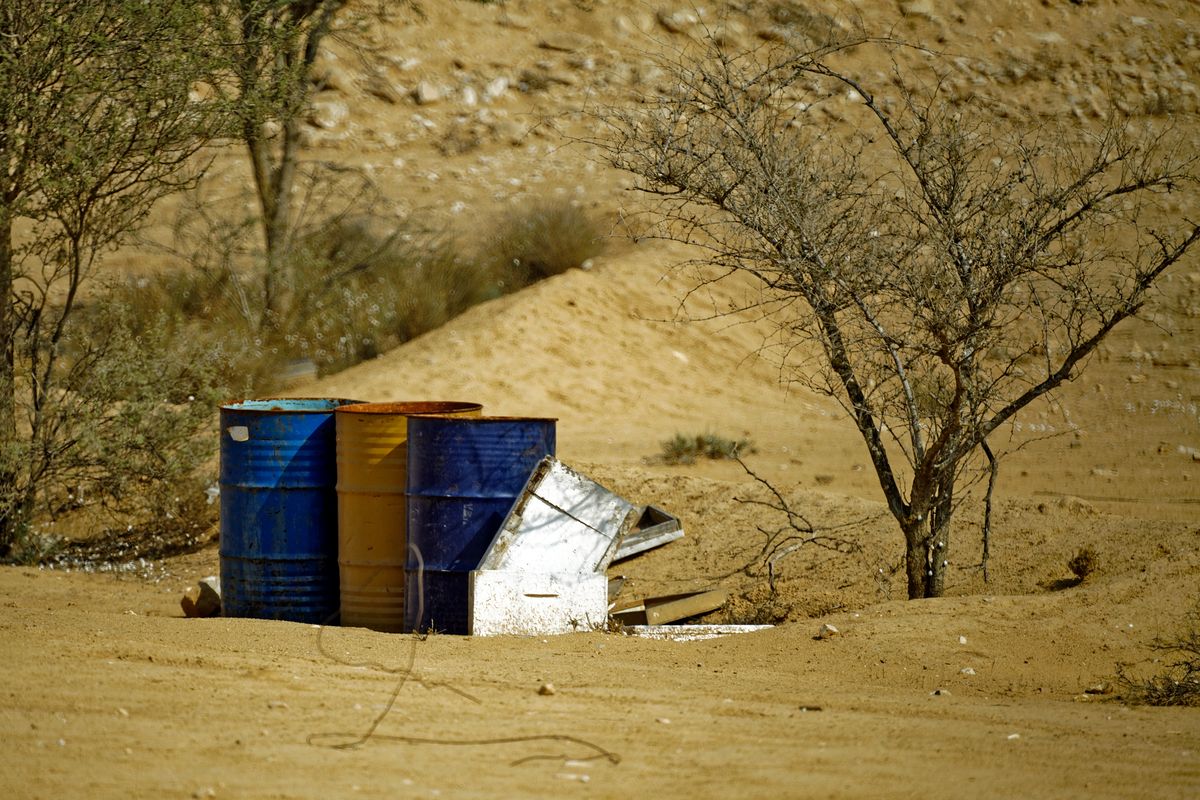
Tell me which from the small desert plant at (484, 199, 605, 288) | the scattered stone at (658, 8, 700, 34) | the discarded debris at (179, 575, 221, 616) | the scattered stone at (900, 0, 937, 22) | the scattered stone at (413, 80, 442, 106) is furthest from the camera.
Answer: the scattered stone at (413, 80, 442, 106)

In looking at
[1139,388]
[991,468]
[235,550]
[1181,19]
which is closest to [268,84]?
[235,550]

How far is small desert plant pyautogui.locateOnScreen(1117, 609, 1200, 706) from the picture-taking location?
4.68 m

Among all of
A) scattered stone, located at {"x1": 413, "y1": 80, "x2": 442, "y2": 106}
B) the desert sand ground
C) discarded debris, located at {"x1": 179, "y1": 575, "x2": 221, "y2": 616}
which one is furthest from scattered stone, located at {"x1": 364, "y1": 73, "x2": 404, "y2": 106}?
discarded debris, located at {"x1": 179, "y1": 575, "x2": 221, "y2": 616}

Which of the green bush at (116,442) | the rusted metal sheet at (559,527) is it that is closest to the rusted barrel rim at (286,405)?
the rusted metal sheet at (559,527)

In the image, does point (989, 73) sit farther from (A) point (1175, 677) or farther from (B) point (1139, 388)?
(A) point (1175, 677)

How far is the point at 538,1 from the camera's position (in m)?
26.3

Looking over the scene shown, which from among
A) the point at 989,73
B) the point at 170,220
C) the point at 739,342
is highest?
the point at 989,73

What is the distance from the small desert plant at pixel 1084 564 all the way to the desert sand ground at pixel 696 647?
0.12 m

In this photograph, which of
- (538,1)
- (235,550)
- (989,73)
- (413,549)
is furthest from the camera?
(538,1)

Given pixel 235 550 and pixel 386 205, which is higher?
pixel 386 205

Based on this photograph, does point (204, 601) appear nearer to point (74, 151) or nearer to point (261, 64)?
point (74, 151)

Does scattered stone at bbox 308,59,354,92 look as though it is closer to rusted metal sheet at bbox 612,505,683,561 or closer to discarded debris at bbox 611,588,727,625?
rusted metal sheet at bbox 612,505,683,561

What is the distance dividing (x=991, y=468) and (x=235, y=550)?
12.4 ft

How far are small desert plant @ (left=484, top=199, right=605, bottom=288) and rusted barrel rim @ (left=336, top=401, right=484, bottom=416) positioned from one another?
932cm
